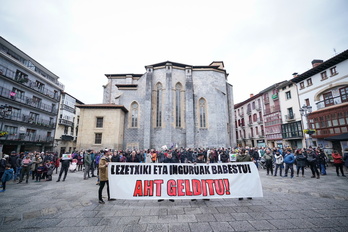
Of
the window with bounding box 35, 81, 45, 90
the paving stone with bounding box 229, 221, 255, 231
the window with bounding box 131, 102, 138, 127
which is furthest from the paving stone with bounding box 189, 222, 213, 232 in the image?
the window with bounding box 35, 81, 45, 90

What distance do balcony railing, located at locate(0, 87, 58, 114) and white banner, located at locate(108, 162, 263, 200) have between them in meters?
25.1

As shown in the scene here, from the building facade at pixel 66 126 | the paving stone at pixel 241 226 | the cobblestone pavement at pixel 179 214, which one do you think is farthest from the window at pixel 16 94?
the paving stone at pixel 241 226

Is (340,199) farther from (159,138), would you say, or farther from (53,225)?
(159,138)

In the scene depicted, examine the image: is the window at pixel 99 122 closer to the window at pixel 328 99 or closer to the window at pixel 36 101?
the window at pixel 36 101

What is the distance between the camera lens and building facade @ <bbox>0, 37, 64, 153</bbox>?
1999 centimetres

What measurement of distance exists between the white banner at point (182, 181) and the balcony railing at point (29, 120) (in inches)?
956

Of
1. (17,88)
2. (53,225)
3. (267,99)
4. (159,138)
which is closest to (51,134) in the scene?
(17,88)

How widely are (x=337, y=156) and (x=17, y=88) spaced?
35306mm

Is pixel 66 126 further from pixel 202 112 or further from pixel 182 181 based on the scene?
pixel 182 181

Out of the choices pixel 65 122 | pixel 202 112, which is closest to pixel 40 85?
pixel 65 122

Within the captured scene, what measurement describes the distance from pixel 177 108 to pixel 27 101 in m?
22.9

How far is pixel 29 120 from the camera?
2323 cm

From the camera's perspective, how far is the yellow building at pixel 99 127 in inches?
824

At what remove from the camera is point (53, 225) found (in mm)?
3578
